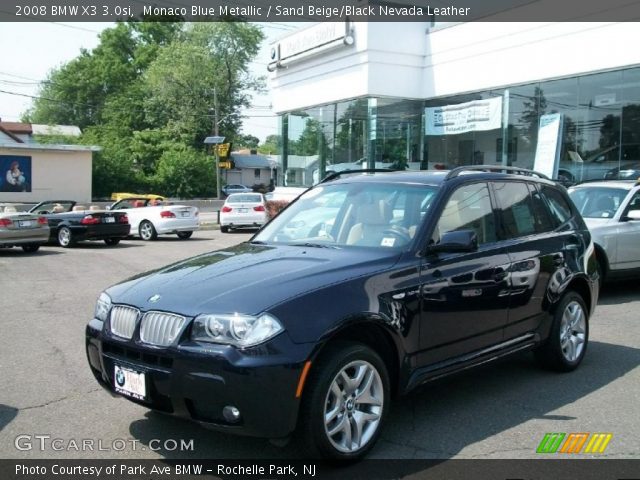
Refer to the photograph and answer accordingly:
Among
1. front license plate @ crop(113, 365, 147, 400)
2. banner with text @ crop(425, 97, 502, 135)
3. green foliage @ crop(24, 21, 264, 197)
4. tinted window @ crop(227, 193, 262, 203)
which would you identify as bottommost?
front license plate @ crop(113, 365, 147, 400)

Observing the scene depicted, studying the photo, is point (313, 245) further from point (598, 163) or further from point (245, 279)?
point (598, 163)

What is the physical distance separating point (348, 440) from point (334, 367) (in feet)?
1.64

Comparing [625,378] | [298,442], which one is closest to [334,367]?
[298,442]

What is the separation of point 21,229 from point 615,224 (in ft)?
45.8

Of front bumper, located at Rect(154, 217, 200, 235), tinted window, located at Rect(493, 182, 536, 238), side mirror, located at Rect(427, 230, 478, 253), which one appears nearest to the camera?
side mirror, located at Rect(427, 230, 478, 253)

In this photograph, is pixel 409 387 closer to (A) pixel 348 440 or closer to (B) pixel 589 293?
(A) pixel 348 440

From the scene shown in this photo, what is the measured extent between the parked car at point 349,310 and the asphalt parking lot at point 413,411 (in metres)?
0.36

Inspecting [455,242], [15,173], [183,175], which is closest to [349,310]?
[455,242]

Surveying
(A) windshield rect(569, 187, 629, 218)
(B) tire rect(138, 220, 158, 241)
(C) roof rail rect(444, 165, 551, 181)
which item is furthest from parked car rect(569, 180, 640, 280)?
(B) tire rect(138, 220, 158, 241)

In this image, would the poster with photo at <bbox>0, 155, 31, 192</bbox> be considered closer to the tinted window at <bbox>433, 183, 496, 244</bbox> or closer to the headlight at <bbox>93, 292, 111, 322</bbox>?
the headlight at <bbox>93, 292, 111, 322</bbox>

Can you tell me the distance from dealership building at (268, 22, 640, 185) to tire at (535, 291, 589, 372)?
10695 millimetres

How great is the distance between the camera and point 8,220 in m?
16.5

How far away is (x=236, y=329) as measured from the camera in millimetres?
3611

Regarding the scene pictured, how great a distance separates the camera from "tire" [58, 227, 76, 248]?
732 inches
